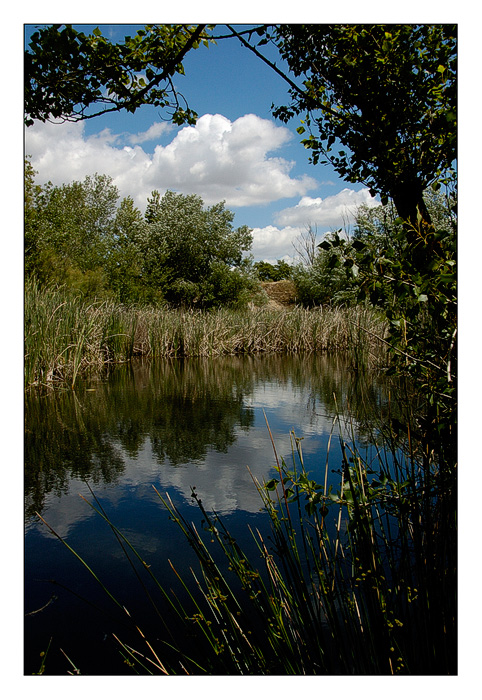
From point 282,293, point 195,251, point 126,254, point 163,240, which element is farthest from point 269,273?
point 126,254

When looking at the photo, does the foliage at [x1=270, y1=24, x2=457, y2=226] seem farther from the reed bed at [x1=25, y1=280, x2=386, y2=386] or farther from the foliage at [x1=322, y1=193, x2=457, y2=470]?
the reed bed at [x1=25, y1=280, x2=386, y2=386]

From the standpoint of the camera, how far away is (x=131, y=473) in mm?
2822

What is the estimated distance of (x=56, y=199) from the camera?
16453mm

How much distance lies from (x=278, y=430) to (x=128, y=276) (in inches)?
479

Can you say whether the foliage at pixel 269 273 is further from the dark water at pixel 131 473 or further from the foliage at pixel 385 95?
the foliage at pixel 385 95

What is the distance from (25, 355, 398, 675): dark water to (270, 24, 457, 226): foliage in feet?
3.04

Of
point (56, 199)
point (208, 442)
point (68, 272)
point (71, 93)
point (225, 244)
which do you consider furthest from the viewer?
point (225, 244)

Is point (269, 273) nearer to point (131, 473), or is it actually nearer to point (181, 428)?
point (181, 428)

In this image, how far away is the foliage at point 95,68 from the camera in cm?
188

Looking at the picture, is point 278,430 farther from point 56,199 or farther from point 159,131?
point 56,199

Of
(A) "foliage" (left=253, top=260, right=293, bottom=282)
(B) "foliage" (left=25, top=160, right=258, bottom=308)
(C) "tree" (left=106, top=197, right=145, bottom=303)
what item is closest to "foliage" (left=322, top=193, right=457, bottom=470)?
(C) "tree" (left=106, top=197, right=145, bottom=303)

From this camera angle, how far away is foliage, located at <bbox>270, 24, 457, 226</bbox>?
1.66 m

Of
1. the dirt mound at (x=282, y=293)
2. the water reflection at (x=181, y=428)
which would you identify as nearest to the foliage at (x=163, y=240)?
the dirt mound at (x=282, y=293)
